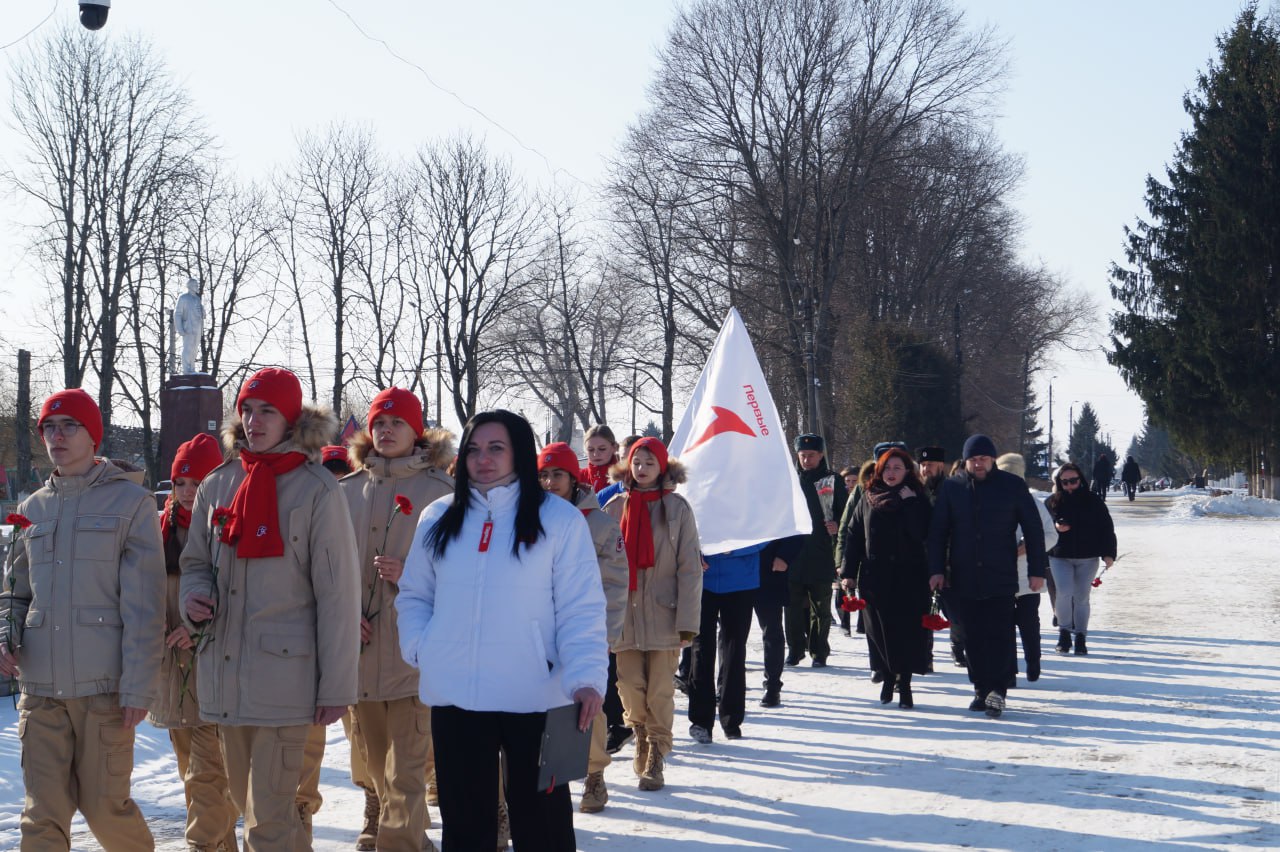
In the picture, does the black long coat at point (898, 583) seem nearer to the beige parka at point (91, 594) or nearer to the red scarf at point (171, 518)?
the red scarf at point (171, 518)

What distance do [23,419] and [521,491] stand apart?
34935 mm

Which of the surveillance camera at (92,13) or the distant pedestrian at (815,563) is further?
the distant pedestrian at (815,563)

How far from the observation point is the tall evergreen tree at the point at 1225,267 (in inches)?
1652

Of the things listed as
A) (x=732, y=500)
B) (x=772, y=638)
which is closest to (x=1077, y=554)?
(x=772, y=638)

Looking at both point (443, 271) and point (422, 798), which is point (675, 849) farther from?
point (443, 271)

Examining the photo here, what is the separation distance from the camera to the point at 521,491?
429 centimetres

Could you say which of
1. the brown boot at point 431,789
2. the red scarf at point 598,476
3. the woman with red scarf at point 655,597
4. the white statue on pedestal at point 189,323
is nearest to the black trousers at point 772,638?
the red scarf at point 598,476

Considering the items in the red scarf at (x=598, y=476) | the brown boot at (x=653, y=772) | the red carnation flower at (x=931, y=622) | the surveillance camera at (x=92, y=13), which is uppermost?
the surveillance camera at (x=92, y=13)

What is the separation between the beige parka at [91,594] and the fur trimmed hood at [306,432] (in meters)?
0.38

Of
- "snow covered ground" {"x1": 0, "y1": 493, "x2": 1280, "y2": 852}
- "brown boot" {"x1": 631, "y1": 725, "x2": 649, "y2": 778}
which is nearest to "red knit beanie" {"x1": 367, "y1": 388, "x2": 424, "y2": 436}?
"snow covered ground" {"x1": 0, "y1": 493, "x2": 1280, "y2": 852}

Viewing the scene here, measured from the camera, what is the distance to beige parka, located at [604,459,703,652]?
7426 mm

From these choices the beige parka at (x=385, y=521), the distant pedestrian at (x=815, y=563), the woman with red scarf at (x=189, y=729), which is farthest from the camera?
the distant pedestrian at (x=815, y=563)

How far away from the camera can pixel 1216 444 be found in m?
44.9

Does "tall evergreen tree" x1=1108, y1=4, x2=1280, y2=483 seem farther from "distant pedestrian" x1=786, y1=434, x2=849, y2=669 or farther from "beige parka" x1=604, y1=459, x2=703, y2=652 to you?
"beige parka" x1=604, y1=459, x2=703, y2=652
